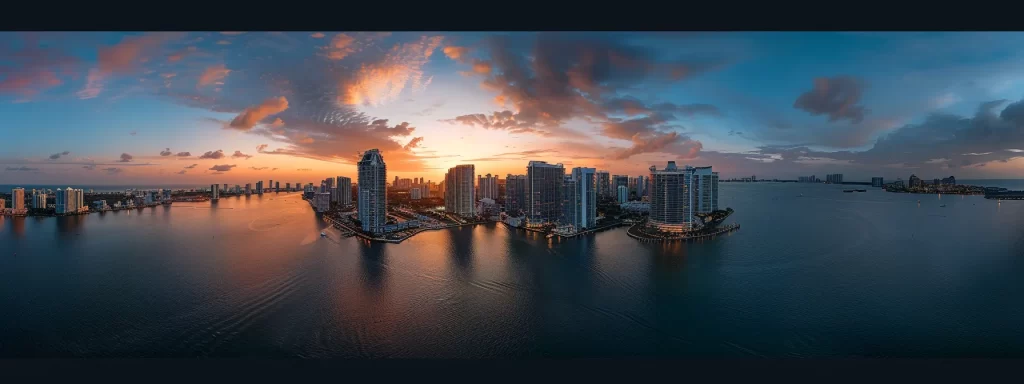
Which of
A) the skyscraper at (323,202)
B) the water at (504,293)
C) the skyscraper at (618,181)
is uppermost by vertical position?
the skyscraper at (618,181)

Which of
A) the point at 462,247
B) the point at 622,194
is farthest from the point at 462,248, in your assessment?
the point at 622,194

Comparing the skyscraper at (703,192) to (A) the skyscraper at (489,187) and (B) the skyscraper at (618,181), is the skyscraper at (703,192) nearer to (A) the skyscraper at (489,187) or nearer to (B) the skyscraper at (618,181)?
(B) the skyscraper at (618,181)

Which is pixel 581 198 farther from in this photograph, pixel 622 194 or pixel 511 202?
pixel 622 194

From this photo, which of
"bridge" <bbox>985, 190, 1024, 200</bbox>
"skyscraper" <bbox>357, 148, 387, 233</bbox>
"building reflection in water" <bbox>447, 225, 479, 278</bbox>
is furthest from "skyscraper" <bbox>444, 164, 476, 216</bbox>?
"bridge" <bbox>985, 190, 1024, 200</bbox>

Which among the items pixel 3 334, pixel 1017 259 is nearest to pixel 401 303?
pixel 3 334

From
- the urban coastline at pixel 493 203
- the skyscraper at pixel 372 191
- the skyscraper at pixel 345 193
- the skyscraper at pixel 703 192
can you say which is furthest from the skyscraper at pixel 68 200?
the skyscraper at pixel 703 192
